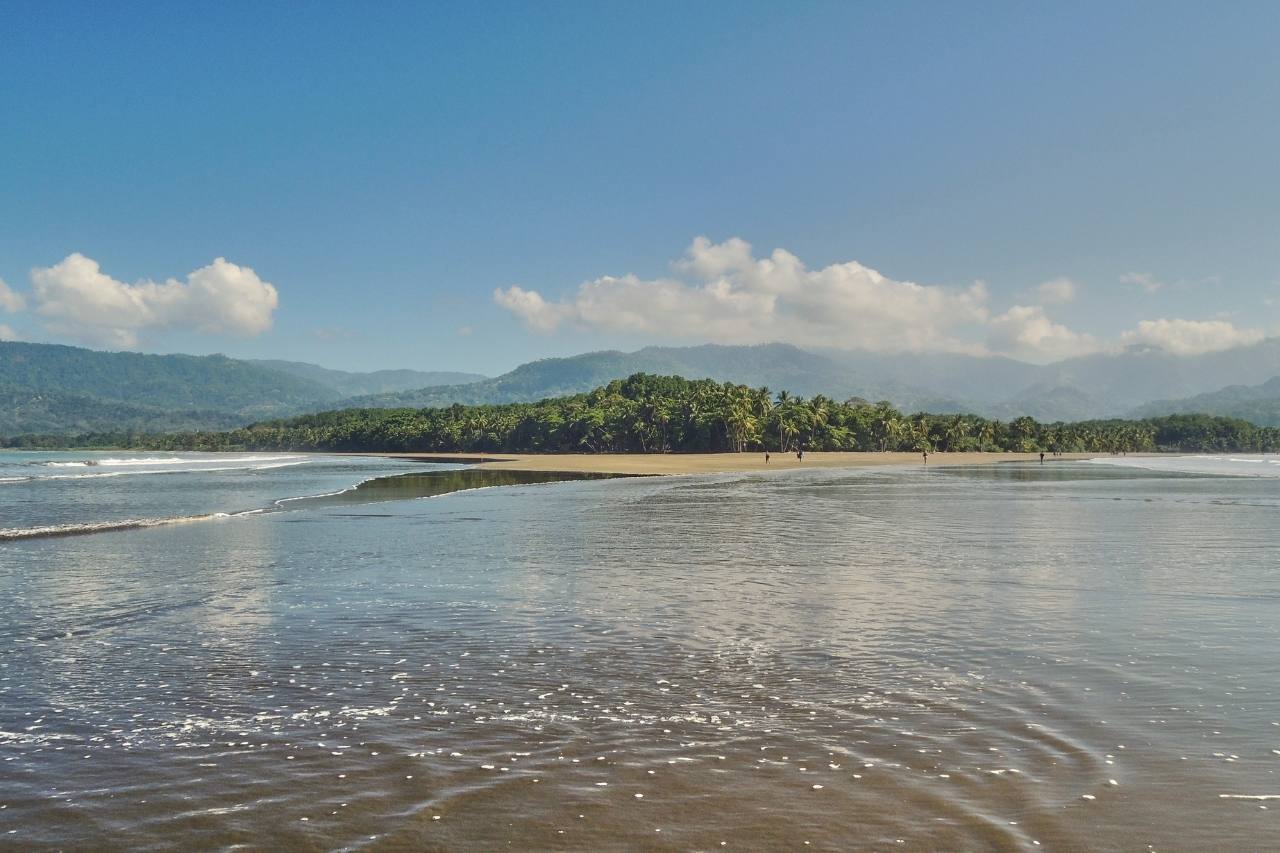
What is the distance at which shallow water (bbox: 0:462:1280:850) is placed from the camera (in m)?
7.63

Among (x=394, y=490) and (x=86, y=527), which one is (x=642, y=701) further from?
(x=394, y=490)

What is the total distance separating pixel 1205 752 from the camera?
9.18 metres

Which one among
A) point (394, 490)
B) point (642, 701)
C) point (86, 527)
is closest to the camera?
point (642, 701)

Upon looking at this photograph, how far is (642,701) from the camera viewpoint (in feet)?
36.7

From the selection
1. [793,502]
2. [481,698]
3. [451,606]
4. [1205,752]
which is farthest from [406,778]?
[793,502]

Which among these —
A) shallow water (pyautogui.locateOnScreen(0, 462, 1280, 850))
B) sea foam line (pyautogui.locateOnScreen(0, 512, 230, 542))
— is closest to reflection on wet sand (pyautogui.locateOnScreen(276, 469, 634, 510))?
sea foam line (pyautogui.locateOnScreen(0, 512, 230, 542))

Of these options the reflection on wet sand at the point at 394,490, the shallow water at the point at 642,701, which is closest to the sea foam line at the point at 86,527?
the reflection on wet sand at the point at 394,490

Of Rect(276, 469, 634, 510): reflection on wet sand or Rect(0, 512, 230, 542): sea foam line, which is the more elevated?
Rect(276, 469, 634, 510): reflection on wet sand

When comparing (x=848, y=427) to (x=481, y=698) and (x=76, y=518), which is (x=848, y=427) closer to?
(x=76, y=518)

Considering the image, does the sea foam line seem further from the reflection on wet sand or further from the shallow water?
the shallow water

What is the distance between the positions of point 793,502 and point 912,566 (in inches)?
1009

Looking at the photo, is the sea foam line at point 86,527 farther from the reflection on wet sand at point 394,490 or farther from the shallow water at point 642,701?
the shallow water at point 642,701

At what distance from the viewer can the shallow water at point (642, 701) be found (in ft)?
25.0

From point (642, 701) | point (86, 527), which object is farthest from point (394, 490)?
point (642, 701)
